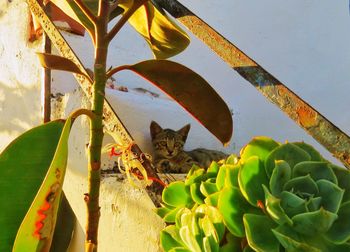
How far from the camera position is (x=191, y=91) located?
25.9 inches

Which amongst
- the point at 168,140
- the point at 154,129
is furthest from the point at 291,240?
the point at 168,140

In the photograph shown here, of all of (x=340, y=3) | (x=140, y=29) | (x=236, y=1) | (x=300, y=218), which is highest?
(x=340, y=3)

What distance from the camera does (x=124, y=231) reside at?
104 centimetres

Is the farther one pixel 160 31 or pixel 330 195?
pixel 160 31

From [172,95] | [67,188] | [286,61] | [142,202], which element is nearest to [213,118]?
[172,95]

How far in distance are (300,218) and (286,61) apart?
222 cm

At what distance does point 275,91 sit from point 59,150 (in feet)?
1.31

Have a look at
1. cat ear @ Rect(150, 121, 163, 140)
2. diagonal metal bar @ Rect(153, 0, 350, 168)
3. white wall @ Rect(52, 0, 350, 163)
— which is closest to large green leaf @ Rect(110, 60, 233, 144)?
diagonal metal bar @ Rect(153, 0, 350, 168)

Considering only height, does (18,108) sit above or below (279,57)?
below

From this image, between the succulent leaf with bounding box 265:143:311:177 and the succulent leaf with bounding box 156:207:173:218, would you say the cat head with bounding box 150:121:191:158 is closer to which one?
the succulent leaf with bounding box 156:207:173:218

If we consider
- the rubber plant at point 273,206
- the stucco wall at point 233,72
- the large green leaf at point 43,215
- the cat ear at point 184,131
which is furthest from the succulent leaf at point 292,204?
the cat ear at point 184,131

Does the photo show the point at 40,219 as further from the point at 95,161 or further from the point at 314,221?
the point at 314,221

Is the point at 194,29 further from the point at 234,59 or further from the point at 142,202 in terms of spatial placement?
the point at 142,202

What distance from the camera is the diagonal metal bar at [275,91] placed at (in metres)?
0.67
